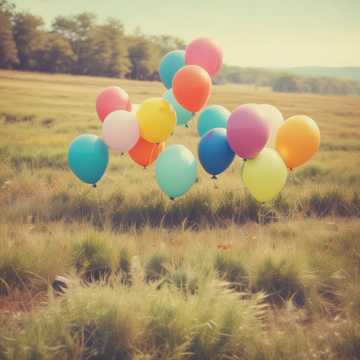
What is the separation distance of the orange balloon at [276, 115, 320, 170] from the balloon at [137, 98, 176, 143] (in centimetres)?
125

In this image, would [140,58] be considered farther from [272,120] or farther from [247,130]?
[247,130]

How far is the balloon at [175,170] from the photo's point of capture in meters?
4.32

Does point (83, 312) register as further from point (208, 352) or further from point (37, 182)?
point (37, 182)

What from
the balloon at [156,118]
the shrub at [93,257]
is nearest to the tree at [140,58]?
the balloon at [156,118]

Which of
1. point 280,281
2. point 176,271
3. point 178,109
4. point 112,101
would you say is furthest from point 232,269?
point 112,101

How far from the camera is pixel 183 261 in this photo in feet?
11.2

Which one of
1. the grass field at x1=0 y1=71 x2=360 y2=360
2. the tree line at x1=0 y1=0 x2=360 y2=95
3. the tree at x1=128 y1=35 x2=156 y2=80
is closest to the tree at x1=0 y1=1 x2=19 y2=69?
the tree line at x1=0 y1=0 x2=360 y2=95

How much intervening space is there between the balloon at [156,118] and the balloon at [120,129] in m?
0.10

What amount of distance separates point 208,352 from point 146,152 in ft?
9.70

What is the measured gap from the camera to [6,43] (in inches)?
1106

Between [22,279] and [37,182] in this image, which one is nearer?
[22,279]

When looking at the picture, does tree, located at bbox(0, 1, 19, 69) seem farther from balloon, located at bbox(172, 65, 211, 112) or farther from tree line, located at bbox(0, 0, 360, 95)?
balloon, located at bbox(172, 65, 211, 112)

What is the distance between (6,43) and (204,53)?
27714mm

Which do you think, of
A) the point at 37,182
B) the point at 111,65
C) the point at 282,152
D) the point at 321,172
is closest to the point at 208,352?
the point at 282,152
